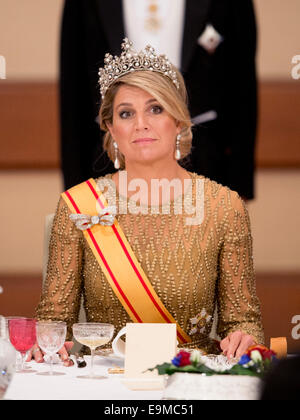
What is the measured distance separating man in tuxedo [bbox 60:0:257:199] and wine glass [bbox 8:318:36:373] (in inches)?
49.7

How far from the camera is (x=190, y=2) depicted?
298 cm

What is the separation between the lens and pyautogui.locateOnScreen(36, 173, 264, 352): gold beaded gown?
2100 millimetres

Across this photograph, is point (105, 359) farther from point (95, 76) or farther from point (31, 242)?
point (31, 242)

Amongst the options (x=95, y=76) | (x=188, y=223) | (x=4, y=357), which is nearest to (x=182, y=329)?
(x=188, y=223)

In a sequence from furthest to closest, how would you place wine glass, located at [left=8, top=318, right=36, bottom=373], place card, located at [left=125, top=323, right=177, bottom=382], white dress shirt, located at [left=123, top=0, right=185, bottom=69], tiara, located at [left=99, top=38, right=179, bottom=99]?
white dress shirt, located at [left=123, top=0, right=185, bottom=69] < tiara, located at [left=99, top=38, right=179, bottom=99] < wine glass, located at [left=8, top=318, right=36, bottom=373] < place card, located at [left=125, top=323, right=177, bottom=382]

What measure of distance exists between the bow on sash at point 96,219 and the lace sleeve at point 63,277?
0.14 feet

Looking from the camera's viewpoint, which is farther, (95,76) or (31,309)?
(31,309)

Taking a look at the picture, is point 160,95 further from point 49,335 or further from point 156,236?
point 49,335

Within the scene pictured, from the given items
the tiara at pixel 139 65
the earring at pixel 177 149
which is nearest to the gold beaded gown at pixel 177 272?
the earring at pixel 177 149

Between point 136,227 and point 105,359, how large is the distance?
472mm
